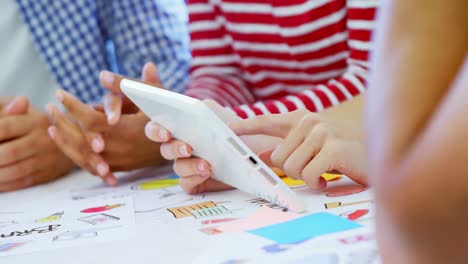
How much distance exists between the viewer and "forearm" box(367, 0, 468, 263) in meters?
0.29

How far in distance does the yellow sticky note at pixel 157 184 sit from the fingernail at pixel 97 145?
3.4 inches

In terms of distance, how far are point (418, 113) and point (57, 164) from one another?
0.75 m

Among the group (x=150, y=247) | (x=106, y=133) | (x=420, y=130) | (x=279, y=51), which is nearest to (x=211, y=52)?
(x=279, y=51)

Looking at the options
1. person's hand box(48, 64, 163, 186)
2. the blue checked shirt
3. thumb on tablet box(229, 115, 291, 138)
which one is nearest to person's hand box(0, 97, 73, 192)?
person's hand box(48, 64, 163, 186)

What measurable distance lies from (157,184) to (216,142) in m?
0.22

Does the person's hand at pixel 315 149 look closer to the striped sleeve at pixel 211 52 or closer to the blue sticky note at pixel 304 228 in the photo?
the blue sticky note at pixel 304 228

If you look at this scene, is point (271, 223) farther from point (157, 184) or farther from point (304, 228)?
point (157, 184)

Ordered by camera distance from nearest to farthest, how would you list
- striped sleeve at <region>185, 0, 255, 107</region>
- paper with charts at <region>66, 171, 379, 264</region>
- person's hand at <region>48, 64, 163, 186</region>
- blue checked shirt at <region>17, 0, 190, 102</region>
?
paper with charts at <region>66, 171, 379, 264</region>
person's hand at <region>48, 64, 163, 186</region>
striped sleeve at <region>185, 0, 255, 107</region>
blue checked shirt at <region>17, 0, 190, 102</region>

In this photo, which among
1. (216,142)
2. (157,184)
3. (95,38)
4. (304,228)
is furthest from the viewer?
(95,38)

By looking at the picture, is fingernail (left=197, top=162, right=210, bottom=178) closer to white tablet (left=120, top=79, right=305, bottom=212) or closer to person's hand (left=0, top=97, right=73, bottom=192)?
white tablet (left=120, top=79, right=305, bottom=212)

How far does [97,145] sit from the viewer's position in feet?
3.00

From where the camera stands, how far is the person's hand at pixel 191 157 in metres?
0.72

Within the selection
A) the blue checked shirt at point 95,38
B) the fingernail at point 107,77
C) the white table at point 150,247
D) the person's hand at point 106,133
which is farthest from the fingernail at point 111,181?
the blue checked shirt at point 95,38

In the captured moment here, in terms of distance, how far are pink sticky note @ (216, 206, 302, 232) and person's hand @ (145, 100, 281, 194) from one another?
126 mm
